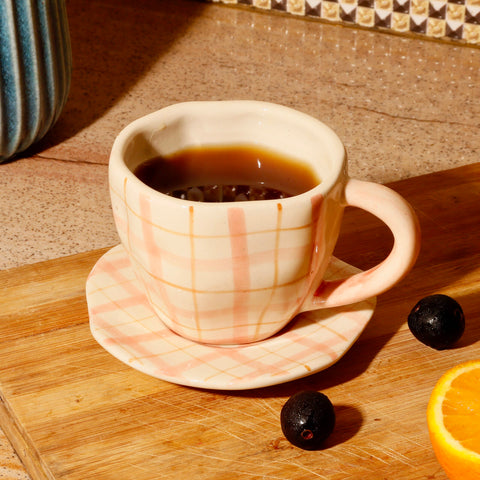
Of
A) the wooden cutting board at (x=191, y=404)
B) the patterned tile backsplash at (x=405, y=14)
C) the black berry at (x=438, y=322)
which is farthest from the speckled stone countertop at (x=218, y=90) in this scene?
the black berry at (x=438, y=322)

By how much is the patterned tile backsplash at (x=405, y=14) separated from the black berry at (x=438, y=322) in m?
0.66

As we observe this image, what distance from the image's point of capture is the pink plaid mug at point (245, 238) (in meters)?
0.46

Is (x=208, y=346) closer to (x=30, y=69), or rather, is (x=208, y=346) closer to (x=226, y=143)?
(x=226, y=143)

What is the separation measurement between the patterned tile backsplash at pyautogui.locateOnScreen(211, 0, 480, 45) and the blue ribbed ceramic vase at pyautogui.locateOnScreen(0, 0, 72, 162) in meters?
0.41

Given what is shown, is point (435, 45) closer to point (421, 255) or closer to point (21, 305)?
point (421, 255)

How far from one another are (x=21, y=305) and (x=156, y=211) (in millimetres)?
162

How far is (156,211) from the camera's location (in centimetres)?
47

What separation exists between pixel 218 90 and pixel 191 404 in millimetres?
634

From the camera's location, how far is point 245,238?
462 mm

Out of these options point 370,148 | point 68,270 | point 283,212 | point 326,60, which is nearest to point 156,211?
point 283,212

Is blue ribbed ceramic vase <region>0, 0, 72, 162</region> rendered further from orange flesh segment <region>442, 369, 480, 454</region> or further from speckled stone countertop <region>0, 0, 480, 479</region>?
orange flesh segment <region>442, 369, 480, 454</region>

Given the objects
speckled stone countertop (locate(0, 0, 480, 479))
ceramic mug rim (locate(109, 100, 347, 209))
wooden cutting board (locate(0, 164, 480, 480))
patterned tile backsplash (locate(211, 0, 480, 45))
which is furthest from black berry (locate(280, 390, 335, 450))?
patterned tile backsplash (locate(211, 0, 480, 45))

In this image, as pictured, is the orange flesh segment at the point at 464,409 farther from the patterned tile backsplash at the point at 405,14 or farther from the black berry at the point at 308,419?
the patterned tile backsplash at the point at 405,14

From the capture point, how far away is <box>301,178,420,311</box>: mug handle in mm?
484
